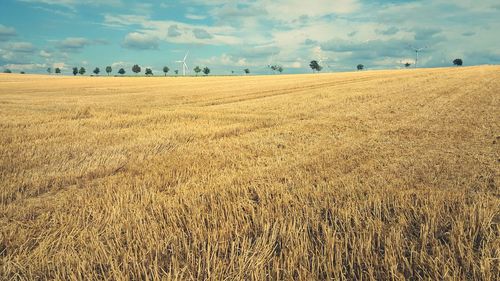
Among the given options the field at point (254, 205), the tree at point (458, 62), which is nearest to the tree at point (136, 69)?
the tree at point (458, 62)

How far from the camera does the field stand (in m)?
2.99

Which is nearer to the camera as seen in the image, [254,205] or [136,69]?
[254,205]

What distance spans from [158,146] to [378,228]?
280 inches

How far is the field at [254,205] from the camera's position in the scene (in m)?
2.99

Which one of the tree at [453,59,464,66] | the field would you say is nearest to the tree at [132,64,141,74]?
the tree at [453,59,464,66]

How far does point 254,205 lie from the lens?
451cm

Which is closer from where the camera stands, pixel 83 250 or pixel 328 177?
pixel 83 250

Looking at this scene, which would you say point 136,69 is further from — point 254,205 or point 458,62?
point 254,205

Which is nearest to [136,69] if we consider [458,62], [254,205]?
[458,62]

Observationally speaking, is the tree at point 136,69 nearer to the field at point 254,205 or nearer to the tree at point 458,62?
the tree at point 458,62

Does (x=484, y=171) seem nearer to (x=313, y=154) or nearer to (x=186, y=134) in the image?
(x=313, y=154)

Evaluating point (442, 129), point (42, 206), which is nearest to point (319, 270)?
point (42, 206)

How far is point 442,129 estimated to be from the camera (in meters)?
10.9

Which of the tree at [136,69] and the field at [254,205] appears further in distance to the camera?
the tree at [136,69]
